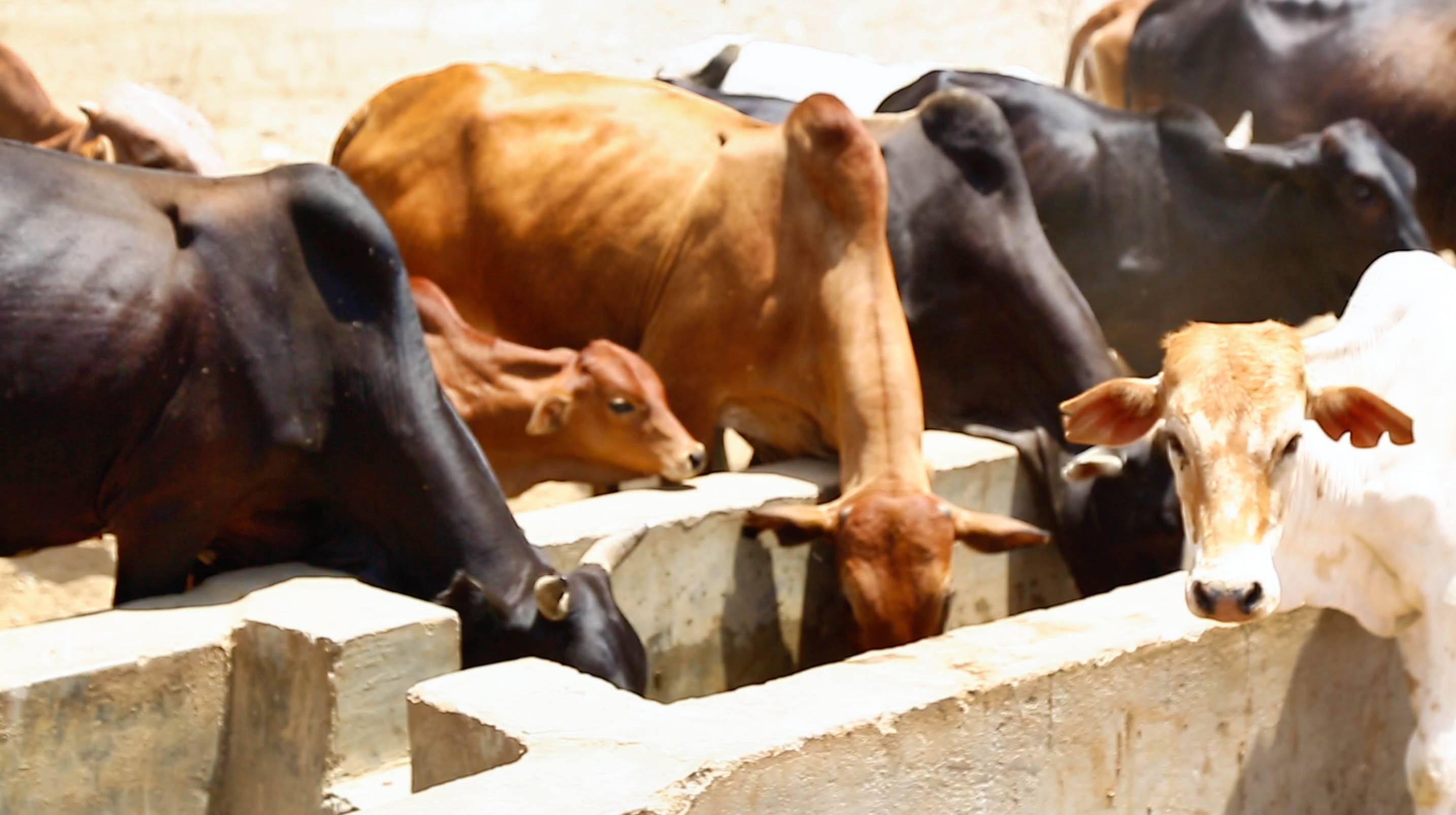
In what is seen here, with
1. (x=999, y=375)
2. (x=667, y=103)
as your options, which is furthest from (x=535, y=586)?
(x=667, y=103)

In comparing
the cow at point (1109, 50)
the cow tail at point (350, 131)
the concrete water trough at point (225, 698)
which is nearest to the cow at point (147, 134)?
the cow tail at point (350, 131)

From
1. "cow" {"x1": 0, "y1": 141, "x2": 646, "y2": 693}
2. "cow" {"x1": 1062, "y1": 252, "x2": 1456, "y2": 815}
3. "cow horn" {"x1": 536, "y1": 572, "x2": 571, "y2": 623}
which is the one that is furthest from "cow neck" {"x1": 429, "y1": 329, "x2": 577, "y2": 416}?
"cow" {"x1": 1062, "y1": 252, "x2": 1456, "y2": 815}

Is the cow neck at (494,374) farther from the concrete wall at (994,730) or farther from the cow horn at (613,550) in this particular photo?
the concrete wall at (994,730)

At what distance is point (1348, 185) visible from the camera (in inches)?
262

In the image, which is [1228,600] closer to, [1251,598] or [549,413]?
[1251,598]

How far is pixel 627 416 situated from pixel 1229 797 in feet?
7.21

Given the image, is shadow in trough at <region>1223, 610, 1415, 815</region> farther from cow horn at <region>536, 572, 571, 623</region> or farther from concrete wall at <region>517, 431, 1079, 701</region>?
cow horn at <region>536, 572, 571, 623</region>

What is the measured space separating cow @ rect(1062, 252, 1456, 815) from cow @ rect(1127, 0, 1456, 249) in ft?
12.3

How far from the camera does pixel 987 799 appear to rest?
12.2ft

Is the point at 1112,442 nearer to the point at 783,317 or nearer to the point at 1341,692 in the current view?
the point at 1341,692

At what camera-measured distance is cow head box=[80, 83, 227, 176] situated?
22.3 ft

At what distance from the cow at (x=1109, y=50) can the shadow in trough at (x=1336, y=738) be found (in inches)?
219

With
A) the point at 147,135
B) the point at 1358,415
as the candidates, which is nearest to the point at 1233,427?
the point at 1358,415

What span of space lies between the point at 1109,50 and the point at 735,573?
6.11 metres
